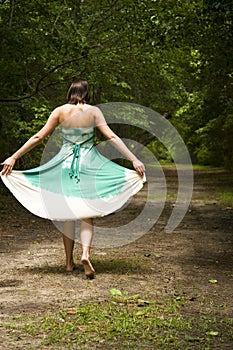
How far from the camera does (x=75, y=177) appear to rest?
7.61m

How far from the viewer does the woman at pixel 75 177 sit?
7.58 metres

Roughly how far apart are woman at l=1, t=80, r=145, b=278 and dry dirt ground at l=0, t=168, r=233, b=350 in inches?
26.0

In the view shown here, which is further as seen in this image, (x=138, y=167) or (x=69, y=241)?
(x=69, y=241)

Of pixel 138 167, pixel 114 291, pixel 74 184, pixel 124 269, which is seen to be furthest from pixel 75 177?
pixel 114 291

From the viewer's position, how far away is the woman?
298 inches

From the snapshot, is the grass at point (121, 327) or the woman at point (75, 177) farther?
the woman at point (75, 177)

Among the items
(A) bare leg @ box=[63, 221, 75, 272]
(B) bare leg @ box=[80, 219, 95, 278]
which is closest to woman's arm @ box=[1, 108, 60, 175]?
(A) bare leg @ box=[63, 221, 75, 272]

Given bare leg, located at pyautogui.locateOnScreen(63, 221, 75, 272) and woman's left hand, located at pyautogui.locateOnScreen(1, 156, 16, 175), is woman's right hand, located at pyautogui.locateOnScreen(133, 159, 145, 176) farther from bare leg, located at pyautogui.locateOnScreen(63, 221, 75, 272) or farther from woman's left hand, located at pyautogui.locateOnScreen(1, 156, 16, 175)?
woman's left hand, located at pyautogui.locateOnScreen(1, 156, 16, 175)

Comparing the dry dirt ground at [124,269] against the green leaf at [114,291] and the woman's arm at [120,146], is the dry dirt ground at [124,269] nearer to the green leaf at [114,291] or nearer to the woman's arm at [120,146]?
the green leaf at [114,291]

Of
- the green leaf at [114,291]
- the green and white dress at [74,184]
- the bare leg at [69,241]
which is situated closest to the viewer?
the green leaf at [114,291]

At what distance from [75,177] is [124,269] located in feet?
4.50

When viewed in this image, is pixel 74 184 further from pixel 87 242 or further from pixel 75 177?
pixel 87 242

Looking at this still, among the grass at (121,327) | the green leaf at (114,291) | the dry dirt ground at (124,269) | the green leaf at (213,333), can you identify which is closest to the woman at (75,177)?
the dry dirt ground at (124,269)

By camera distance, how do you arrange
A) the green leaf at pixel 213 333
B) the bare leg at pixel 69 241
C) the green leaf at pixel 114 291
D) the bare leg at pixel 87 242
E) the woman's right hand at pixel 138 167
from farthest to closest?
the bare leg at pixel 69 241 → the woman's right hand at pixel 138 167 → the bare leg at pixel 87 242 → the green leaf at pixel 114 291 → the green leaf at pixel 213 333
